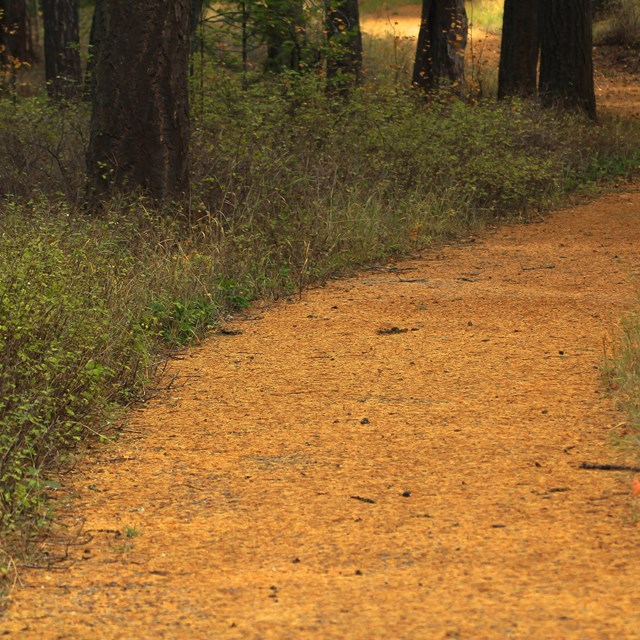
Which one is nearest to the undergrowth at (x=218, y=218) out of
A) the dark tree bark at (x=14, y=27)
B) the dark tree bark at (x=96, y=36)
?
the dark tree bark at (x=96, y=36)

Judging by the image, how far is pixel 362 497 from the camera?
3971 mm

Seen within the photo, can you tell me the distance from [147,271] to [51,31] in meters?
12.6

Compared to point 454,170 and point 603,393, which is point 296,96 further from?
point 603,393

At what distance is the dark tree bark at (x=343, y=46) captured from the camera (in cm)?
1398

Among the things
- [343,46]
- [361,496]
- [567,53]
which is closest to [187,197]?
[361,496]

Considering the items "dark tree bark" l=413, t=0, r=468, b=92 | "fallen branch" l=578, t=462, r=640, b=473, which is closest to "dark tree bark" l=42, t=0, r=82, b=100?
"dark tree bark" l=413, t=0, r=468, b=92

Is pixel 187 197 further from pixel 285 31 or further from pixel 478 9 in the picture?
pixel 478 9

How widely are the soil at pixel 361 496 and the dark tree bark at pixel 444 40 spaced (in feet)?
33.4

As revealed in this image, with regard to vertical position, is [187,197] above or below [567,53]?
below

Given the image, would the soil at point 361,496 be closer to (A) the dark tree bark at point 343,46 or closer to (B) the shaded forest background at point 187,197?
(B) the shaded forest background at point 187,197

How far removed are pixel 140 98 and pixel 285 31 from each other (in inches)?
244

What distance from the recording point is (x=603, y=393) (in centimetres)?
507

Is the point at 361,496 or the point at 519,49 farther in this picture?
the point at 519,49

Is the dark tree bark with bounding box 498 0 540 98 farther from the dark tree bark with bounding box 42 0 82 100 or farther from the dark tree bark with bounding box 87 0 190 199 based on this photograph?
the dark tree bark with bounding box 87 0 190 199
